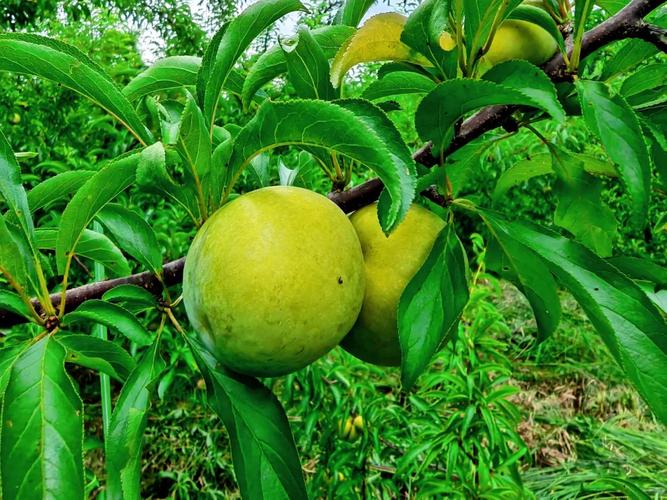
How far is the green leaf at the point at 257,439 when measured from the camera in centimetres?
44

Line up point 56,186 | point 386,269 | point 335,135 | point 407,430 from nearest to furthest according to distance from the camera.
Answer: point 335,135 < point 386,269 < point 56,186 < point 407,430

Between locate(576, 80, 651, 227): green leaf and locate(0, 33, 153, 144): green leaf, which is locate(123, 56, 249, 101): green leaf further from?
locate(576, 80, 651, 227): green leaf

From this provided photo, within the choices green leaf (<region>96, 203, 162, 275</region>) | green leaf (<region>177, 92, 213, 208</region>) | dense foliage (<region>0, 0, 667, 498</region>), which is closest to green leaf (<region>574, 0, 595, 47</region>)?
dense foliage (<region>0, 0, 667, 498</region>)

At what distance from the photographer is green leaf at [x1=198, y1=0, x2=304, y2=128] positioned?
1.48ft

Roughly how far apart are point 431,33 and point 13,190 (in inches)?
15.1

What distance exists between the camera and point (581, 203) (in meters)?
0.60

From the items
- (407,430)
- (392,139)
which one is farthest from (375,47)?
(407,430)

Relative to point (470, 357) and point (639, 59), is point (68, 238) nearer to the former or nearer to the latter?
point (639, 59)

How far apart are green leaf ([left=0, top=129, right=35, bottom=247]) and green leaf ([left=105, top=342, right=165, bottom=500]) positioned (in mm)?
163

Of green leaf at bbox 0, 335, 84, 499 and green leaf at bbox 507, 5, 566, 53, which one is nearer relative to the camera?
green leaf at bbox 0, 335, 84, 499

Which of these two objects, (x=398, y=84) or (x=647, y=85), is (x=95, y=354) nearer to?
(x=398, y=84)

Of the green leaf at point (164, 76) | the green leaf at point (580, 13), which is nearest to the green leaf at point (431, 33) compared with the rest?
the green leaf at point (580, 13)

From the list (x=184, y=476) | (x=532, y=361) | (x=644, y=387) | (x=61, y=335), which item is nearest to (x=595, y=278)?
(x=644, y=387)

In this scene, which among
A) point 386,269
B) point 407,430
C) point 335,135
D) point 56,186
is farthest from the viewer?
point 407,430
